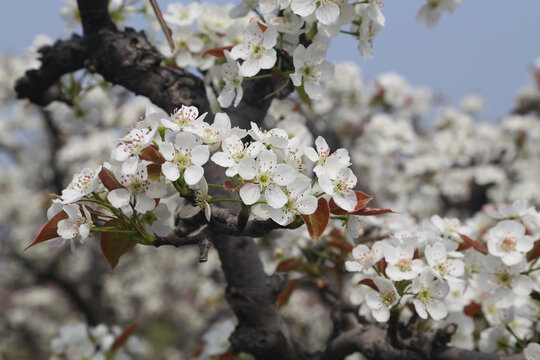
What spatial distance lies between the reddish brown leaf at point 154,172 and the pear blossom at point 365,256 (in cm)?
54

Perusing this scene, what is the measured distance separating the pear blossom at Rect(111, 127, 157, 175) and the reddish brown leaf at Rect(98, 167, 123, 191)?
0.11ft

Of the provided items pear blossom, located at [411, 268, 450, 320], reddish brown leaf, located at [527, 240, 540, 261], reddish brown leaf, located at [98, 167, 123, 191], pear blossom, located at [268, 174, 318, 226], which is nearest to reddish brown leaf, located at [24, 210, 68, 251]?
reddish brown leaf, located at [98, 167, 123, 191]

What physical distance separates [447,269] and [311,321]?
4.07m

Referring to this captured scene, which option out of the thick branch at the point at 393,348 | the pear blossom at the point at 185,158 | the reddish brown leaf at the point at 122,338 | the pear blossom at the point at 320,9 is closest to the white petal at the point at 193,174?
the pear blossom at the point at 185,158

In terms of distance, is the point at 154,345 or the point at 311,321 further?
the point at 154,345

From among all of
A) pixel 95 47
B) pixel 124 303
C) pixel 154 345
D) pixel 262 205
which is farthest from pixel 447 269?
pixel 154 345

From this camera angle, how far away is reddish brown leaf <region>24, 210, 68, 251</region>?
0.96 meters

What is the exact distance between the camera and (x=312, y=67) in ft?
3.87

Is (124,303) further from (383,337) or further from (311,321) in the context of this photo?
(383,337)

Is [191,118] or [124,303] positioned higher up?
[191,118]

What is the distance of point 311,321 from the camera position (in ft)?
16.4

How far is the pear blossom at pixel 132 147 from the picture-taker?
2.85 feet

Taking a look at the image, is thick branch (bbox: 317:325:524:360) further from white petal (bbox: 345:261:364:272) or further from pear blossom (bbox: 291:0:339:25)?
pear blossom (bbox: 291:0:339:25)

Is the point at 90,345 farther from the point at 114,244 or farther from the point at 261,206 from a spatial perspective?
the point at 261,206
